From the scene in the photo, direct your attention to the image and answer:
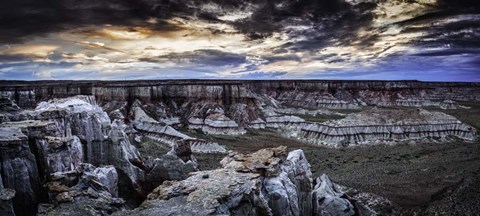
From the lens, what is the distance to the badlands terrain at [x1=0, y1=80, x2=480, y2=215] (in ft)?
49.8

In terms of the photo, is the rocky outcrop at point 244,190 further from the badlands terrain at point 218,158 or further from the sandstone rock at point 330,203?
the sandstone rock at point 330,203

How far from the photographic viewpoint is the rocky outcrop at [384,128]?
6078cm

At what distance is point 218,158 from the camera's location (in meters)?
49.5

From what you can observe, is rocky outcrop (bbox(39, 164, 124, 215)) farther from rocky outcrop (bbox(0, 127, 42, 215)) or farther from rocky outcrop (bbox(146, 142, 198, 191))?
rocky outcrop (bbox(146, 142, 198, 191))

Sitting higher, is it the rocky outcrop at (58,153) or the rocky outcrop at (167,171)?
the rocky outcrop at (58,153)

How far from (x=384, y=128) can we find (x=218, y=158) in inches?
1200

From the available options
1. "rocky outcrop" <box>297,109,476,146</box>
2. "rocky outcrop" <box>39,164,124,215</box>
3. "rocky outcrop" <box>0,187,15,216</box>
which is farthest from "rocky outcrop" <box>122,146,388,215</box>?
"rocky outcrop" <box>297,109,476,146</box>

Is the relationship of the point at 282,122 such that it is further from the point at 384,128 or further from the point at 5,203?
the point at 5,203

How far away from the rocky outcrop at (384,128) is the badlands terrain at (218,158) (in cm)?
22

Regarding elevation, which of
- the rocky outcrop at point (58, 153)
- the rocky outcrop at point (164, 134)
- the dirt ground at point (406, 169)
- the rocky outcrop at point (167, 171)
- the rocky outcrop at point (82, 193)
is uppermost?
the rocky outcrop at point (58, 153)

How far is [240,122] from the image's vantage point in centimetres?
7531

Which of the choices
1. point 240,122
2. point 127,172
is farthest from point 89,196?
point 240,122

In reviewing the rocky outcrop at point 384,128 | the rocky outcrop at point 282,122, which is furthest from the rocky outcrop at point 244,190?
the rocky outcrop at point 282,122

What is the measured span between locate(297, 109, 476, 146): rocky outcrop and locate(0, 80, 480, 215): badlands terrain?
22 cm
